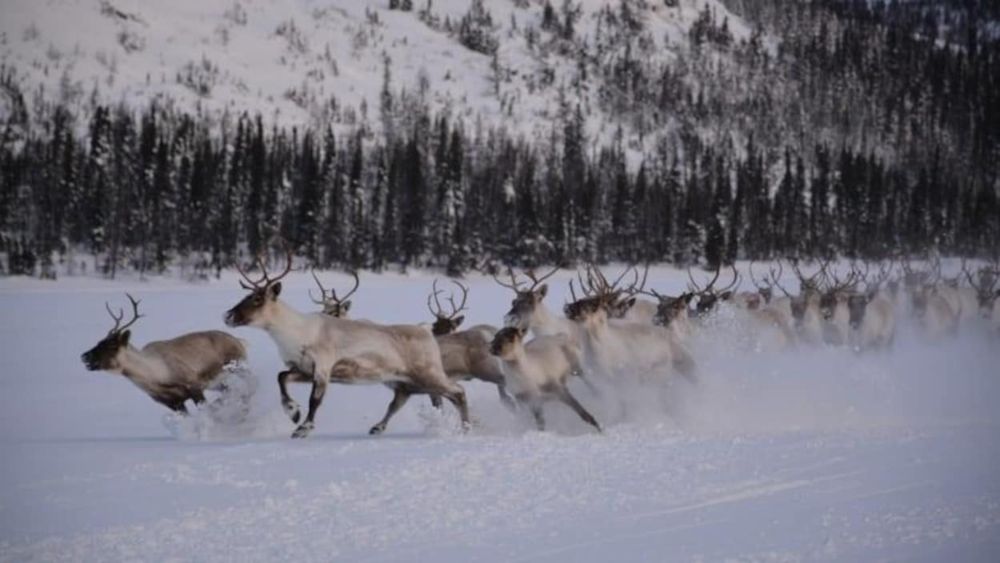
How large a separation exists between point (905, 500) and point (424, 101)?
137287 millimetres

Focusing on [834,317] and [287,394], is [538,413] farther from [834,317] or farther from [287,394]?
[834,317]

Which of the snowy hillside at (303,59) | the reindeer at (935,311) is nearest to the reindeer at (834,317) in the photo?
the reindeer at (935,311)

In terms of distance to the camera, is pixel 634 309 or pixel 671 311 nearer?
pixel 671 311

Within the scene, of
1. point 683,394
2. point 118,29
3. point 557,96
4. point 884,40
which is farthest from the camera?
point 884,40

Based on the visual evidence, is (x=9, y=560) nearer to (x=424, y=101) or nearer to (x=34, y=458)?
(x=34, y=458)

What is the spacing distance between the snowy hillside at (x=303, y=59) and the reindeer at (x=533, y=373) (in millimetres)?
101986

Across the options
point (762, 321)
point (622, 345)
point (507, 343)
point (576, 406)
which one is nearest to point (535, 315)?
point (622, 345)

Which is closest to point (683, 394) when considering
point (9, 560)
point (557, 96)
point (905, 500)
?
point (905, 500)

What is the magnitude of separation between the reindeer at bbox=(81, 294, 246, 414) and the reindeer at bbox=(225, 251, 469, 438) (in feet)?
5.68

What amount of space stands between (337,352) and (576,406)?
2.82 metres

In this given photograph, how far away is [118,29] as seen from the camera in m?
135

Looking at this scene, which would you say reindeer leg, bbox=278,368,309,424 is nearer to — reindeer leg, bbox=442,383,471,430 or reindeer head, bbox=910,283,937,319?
reindeer leg, bbox=442,383,471,430

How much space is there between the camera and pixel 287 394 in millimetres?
9609

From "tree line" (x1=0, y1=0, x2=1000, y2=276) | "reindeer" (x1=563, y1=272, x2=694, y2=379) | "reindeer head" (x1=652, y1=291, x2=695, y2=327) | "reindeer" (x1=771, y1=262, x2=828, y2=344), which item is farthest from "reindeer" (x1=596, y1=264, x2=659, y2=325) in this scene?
"tree line" (x1=0, y1=0, x2=1000, y2=276)
